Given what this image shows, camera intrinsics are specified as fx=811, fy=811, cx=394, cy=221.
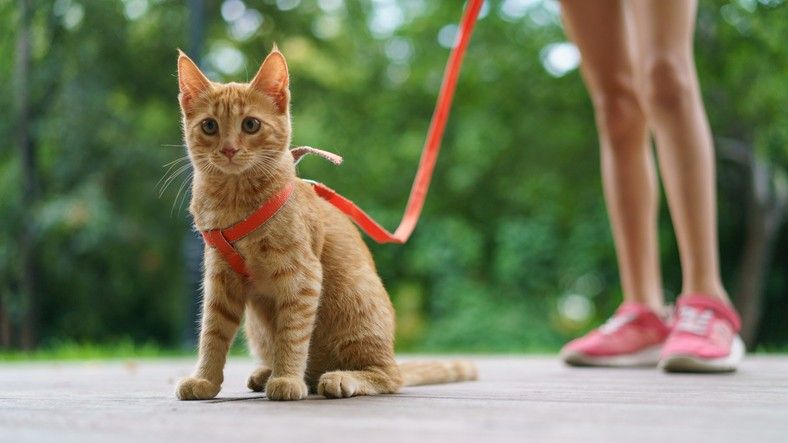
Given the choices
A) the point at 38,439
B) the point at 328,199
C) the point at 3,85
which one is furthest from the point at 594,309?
the point at 38,439

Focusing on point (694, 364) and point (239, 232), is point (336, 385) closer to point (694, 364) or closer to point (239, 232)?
point (239, 232)

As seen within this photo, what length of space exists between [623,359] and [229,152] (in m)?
1.63

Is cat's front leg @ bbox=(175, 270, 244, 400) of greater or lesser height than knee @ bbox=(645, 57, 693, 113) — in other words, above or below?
below

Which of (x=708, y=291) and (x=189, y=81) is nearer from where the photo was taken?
(x=189, y=81)

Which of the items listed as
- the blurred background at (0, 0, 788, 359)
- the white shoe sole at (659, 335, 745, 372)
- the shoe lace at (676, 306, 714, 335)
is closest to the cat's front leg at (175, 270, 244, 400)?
the white shoe sole at (659, 335, 745, 372)

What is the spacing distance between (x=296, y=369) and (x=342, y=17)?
8539 mm

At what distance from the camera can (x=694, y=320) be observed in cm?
240

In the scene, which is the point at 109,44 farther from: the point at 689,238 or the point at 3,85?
the point at 689,238

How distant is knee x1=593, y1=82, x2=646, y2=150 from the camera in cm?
288

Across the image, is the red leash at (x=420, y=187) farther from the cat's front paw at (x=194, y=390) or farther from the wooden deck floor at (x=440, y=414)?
the cat's front paw at (x=194, y=390)

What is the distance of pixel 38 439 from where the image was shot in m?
1.13

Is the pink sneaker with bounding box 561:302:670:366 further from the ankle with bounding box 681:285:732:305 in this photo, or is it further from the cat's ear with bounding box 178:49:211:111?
the cat's ear with bounding box 178:49:211:111

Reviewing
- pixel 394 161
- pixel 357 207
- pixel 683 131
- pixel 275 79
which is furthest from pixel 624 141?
pixel 394 161

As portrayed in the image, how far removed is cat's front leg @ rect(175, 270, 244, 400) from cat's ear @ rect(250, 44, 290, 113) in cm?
40
